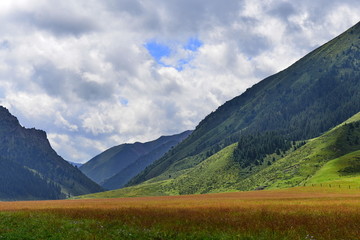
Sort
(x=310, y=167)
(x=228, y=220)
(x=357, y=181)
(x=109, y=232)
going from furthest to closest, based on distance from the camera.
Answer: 1. (x=310, y=167)
2. (x=357, y=181)
3. (x=228, y=220)
4. (x=109, y=232)

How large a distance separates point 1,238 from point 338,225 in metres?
22.5

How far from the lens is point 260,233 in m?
21.2

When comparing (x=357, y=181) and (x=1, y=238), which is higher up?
(x=1, y=238)

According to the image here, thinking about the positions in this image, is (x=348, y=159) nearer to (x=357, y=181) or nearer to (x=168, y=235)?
(x=357, y=181)

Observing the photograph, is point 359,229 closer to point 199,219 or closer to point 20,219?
point 199,219

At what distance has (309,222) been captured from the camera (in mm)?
24906

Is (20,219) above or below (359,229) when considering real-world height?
above

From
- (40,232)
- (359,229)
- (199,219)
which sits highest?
(40,232)

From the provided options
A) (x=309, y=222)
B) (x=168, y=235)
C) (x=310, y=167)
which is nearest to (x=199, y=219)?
(x=168, y=235)

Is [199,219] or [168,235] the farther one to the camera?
[199,219]

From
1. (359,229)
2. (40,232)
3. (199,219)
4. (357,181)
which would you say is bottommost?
(357,181)

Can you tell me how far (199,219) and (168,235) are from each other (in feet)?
21.7

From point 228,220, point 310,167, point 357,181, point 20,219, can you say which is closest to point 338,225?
point 228,220

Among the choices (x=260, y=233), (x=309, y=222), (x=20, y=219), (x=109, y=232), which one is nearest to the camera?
(x=260, y=233)
